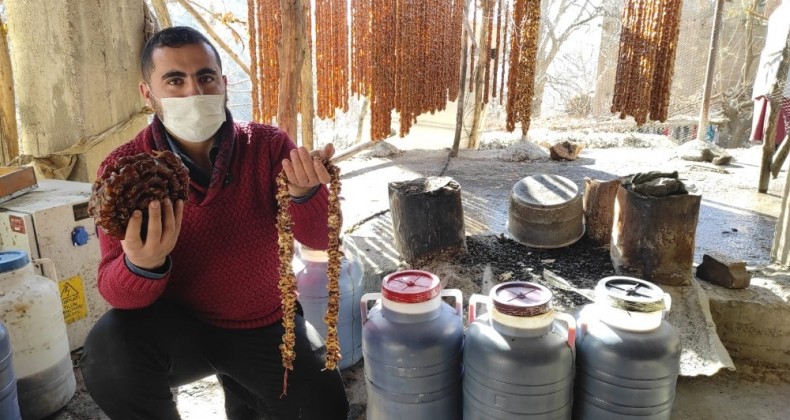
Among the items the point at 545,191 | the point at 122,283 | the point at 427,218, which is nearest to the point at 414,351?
the point at 122,283

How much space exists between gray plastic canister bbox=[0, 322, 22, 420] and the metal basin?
3527 millimetres

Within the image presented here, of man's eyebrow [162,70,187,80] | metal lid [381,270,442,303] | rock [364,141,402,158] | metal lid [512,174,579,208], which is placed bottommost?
rock [364,141,402,158]

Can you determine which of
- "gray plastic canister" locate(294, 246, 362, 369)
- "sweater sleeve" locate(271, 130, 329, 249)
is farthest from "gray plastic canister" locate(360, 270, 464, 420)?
"gray plastic canister" locate(294, 246, 362, 369)

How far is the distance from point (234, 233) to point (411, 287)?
0.77m

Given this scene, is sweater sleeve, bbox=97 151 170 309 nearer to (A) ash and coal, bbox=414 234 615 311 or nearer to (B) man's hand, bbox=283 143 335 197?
(B) man's hand, bbox=283 143 335 197

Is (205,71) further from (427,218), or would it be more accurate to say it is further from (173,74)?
(427,218)

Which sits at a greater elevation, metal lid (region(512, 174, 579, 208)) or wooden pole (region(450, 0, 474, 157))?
wooden pole (region(450, 0, 474, 157))

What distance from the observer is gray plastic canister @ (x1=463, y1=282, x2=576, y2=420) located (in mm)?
2059

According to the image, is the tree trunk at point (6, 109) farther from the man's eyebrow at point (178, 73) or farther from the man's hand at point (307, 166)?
the man's hand at point (307, 166)

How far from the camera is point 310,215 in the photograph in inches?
81.3

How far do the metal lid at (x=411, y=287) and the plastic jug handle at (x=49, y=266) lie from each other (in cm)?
194

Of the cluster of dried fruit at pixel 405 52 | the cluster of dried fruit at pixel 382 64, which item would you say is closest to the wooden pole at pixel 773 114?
the cluster of dried fruit at pixel 405 52

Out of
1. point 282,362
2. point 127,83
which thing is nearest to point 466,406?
point 282,362

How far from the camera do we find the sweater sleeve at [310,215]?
80.7 inches
